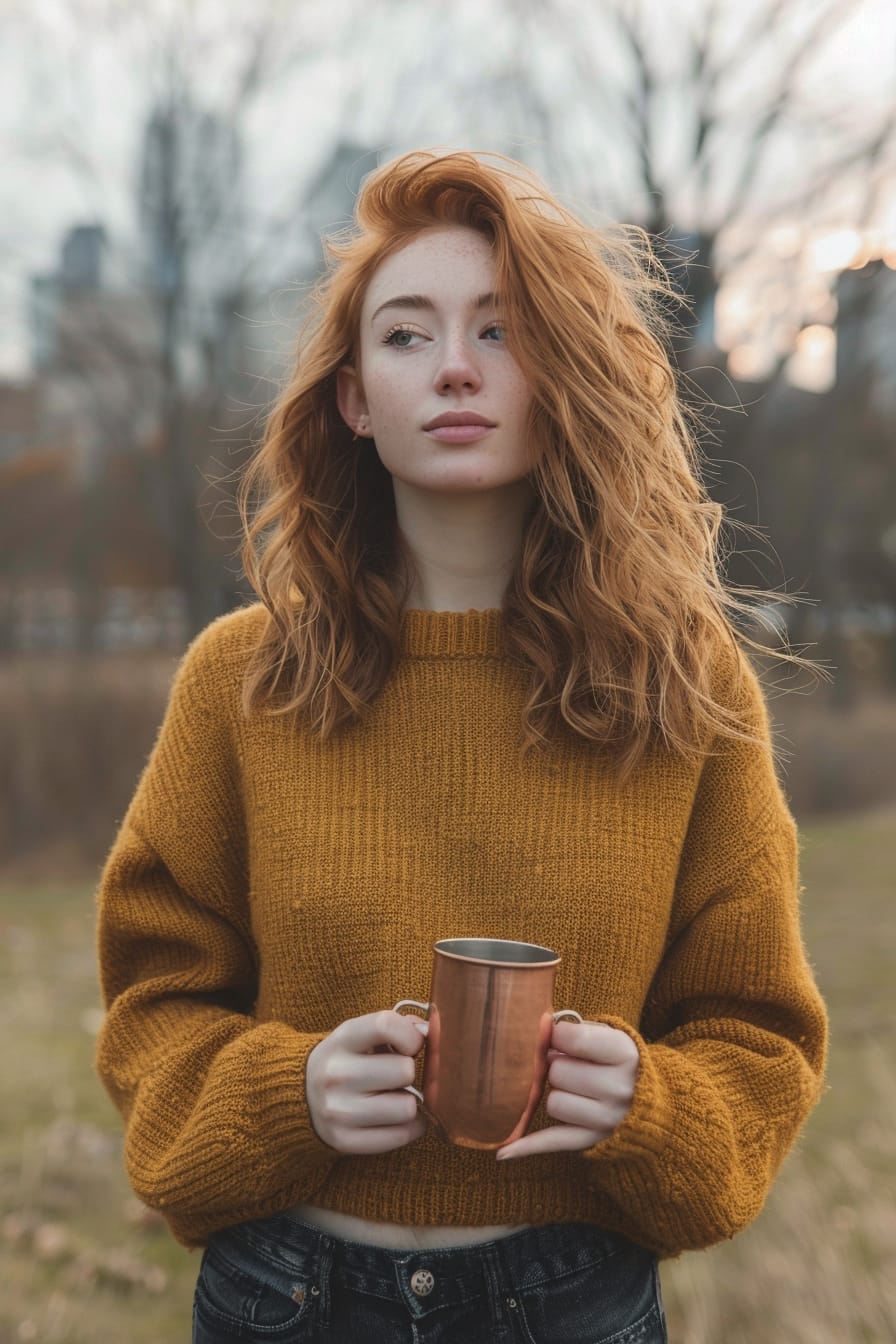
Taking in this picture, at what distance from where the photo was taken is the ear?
2.16m

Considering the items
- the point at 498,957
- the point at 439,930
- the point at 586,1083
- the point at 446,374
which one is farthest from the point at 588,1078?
the point at 446,374

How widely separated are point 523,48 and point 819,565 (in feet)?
15.6

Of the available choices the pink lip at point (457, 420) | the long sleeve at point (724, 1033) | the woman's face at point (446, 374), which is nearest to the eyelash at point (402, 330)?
the woman's face at point (446, 374)

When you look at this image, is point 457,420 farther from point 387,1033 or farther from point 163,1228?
point 163,1228

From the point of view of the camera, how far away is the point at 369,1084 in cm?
167

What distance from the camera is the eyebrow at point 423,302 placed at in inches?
77.4

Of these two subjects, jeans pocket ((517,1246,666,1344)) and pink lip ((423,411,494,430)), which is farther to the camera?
pink lip ((423,411,494,430))

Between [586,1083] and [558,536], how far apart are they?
87cm

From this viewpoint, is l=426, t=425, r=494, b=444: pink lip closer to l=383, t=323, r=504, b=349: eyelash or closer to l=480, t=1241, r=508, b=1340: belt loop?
l=383, t=323, r=504, b=349: eyelash

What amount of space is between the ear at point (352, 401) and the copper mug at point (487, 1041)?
0.92m

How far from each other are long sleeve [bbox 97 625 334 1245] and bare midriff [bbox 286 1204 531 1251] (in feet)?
0.26

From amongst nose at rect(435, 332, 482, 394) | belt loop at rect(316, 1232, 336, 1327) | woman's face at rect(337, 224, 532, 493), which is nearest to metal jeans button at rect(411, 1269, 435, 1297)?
belt loop at rect(316, 1232, 336, 1327)

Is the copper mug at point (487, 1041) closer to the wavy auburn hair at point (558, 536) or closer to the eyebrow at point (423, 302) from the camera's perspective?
the wavy auburn hair at point (558, 536)

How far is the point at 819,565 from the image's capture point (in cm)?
932
